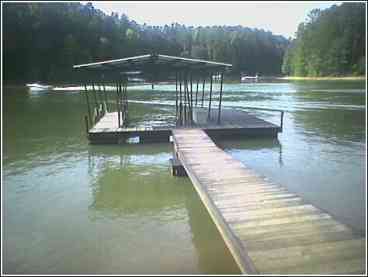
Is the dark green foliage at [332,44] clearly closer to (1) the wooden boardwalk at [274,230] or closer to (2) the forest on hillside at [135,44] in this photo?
(2) the forest on hillside at [135,44]

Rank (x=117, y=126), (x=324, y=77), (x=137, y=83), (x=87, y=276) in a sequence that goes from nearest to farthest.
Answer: (x=87, y=276) < (x=117, y=126) < (x=137, y=83) < (x=324, y=77)

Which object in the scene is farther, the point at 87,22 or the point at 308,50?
the point at 308,50

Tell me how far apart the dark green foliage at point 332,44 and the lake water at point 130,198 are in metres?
66.1

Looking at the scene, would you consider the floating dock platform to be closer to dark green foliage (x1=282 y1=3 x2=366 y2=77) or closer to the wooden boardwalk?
the wooden boardwalk

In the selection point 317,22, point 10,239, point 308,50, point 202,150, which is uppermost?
point 317,22

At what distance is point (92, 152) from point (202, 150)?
154 inches

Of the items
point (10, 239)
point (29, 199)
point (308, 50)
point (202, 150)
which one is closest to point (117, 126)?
point (202, 150)

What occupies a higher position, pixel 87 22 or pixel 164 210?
pixel 87 22

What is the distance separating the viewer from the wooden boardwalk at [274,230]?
3.75m

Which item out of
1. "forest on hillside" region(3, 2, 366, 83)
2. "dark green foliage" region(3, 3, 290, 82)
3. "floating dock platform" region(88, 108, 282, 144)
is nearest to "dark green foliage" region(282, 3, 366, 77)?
"forest on hillside" region(3, 2, 366, 83)

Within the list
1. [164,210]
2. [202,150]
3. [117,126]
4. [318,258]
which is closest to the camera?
[318,258]

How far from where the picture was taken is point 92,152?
11500 mm

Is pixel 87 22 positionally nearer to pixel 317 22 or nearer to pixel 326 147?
pixel 317 22

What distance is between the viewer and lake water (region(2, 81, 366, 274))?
5133 mm
